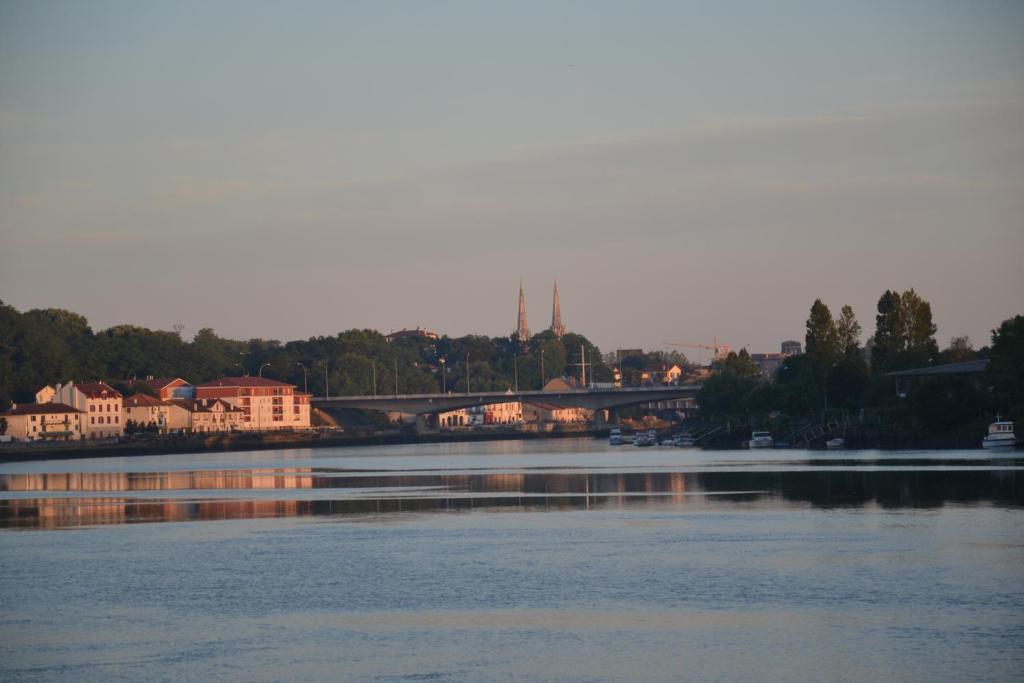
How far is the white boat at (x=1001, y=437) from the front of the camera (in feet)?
308

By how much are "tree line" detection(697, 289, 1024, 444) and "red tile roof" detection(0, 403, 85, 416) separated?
84.5 metres

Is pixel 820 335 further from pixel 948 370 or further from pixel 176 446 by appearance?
pixel 176 446

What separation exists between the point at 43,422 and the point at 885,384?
11110 cm

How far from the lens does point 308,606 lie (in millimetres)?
33500

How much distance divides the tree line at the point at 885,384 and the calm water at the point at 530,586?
1502 inches

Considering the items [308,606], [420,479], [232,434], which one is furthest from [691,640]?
[232,434]

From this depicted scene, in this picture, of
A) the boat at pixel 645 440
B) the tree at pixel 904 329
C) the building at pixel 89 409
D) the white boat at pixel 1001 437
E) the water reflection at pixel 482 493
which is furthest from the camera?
the building at pixel 89 409

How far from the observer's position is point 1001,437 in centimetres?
9412

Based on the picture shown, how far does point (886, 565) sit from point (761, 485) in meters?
34.6

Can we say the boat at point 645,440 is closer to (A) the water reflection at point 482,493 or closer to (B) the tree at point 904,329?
(B) the tree at point 904,329

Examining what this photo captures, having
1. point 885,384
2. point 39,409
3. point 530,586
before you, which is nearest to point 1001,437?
point 885,384

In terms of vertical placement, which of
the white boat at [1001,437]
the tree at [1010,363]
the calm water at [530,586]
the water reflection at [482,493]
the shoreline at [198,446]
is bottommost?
the calm water at [530,586]

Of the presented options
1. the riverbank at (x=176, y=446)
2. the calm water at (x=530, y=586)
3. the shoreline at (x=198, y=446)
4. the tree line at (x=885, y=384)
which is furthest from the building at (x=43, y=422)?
the calm water at (x=530, y=586)

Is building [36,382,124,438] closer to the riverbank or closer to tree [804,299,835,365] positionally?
the riverbank
